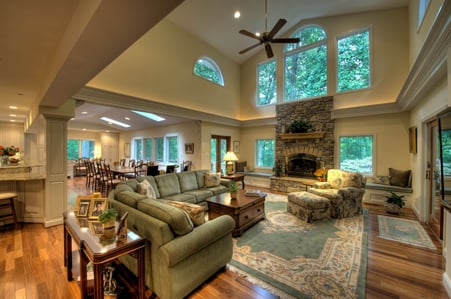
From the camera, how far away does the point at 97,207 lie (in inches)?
84.9

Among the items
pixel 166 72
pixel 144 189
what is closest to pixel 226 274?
pixel 144 189

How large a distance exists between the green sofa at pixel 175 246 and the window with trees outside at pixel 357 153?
538cm

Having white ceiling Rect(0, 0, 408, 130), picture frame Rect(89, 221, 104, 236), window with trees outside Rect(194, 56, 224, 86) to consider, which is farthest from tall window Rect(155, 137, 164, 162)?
picture frame Rect(89, 221, 104, 236)

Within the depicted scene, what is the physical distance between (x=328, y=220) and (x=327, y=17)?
6.51 m

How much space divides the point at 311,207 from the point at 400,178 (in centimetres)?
309

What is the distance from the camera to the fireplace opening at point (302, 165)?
661 centimetres

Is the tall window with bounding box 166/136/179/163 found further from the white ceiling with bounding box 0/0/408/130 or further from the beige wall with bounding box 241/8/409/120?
the beige wall with bounding box 241/8/409/120

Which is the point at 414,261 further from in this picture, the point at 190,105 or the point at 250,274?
the point at 190,105

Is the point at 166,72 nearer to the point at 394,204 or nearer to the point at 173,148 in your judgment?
the point at 173,148

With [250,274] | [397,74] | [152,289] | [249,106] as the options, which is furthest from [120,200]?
[397,74]

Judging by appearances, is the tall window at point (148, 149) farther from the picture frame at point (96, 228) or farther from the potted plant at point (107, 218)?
the potted plant at point (107, 218)

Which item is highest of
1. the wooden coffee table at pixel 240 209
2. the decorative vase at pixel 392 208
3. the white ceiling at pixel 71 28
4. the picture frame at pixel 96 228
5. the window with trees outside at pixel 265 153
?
the white ceiling at pixel 71 28

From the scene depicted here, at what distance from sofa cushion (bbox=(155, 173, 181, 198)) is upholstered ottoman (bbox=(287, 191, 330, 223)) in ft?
8.75

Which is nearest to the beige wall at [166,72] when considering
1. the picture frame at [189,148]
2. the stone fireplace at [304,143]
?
the picture frame at [189,148]
